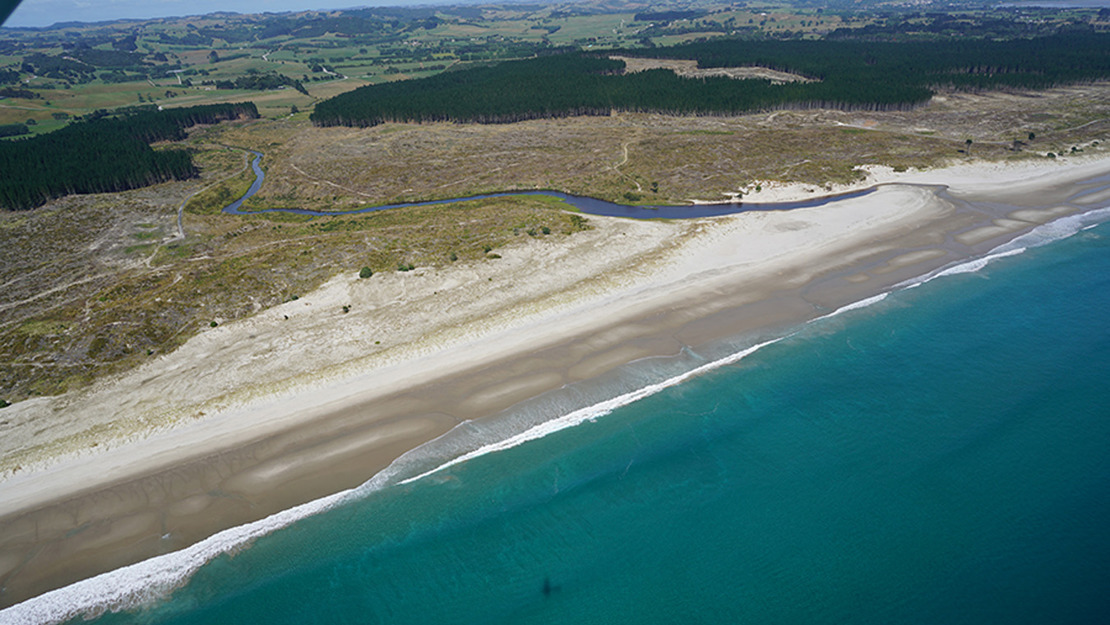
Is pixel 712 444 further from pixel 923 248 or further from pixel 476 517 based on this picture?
pixel 923 248

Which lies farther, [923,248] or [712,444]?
[923,248]

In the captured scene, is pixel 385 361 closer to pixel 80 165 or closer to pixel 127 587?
pixel 127 587

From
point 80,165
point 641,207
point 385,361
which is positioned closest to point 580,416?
point 385,361

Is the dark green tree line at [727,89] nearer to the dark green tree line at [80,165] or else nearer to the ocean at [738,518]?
the dark green tree line at [80,165]

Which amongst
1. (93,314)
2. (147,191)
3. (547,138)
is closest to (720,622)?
(93,314)

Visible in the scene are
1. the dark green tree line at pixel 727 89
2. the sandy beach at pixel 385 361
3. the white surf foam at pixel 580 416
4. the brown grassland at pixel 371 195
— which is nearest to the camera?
the sandy beach at pixel 385 361

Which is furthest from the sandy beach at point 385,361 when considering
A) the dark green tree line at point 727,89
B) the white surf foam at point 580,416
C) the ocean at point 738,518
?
the dark green tree line at point 727,89

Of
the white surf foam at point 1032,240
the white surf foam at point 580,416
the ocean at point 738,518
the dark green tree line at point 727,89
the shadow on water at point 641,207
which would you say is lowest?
the ocean at point 738,518
